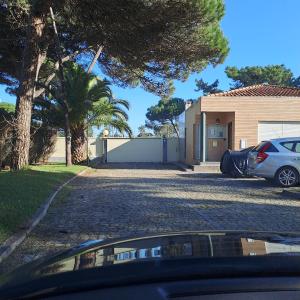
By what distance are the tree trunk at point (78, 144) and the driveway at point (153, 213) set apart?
15715 mm

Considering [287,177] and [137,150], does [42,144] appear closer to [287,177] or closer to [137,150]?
[137,150]

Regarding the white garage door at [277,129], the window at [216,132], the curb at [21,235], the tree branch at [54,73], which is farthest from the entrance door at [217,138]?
the curb at [21,235]

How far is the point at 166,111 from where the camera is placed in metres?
90.8

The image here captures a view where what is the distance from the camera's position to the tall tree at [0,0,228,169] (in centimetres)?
2109

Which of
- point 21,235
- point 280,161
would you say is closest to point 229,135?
point 280,161

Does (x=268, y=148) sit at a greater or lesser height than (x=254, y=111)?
lesser

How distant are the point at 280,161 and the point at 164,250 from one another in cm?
1620

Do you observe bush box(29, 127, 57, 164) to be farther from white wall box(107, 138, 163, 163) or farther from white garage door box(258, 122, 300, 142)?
white garage door box(258, 122, 300, 142)

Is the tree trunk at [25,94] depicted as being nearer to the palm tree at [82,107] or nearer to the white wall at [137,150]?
the palm tree at [82,107]

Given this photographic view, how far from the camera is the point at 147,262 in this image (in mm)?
2172

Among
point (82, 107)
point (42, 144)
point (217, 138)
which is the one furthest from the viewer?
point (217, 138)

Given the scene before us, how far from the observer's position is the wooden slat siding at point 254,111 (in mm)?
30953

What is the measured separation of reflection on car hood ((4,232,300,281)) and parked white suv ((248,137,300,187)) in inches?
607

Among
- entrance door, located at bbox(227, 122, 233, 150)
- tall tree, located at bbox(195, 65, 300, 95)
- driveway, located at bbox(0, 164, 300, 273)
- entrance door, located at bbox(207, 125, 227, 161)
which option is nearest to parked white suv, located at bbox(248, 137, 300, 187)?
driveway, located at bbox(0, 164, 300, 273)
